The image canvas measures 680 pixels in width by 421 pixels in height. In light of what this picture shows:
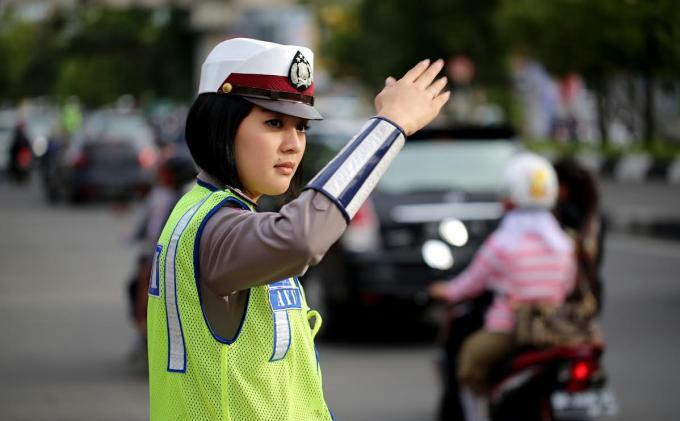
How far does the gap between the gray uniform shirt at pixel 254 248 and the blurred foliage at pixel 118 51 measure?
50.8 m

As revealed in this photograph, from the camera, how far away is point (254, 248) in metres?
2.64

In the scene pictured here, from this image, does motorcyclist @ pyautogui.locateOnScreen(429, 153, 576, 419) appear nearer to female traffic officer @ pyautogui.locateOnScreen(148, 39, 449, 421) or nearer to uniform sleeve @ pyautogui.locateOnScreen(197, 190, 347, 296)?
female traffic officer @ pyautogui.locateOnScreen(148, 39, 449, 421)

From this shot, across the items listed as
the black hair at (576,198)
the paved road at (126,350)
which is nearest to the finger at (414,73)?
the black hair at (576,198)

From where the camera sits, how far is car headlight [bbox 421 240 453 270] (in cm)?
1123

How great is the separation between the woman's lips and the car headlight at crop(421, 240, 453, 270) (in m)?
8.27

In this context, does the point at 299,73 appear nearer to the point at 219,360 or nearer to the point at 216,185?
the point at 216,185

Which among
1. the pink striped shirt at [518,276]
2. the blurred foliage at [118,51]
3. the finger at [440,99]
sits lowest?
the pink striped shirt at [518,276]

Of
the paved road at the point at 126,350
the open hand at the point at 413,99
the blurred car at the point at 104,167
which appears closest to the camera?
the open hand at the point at 413,99

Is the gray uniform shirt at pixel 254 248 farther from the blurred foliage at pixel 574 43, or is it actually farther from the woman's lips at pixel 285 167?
the blurred foliage at pixel 574 43

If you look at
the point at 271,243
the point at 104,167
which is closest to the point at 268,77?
the point at 271,243

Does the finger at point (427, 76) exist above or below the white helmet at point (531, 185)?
above

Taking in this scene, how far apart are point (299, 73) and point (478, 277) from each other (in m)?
4.10

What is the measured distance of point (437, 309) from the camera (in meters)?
12.3

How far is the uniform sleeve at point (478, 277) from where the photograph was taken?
6.90 meters
